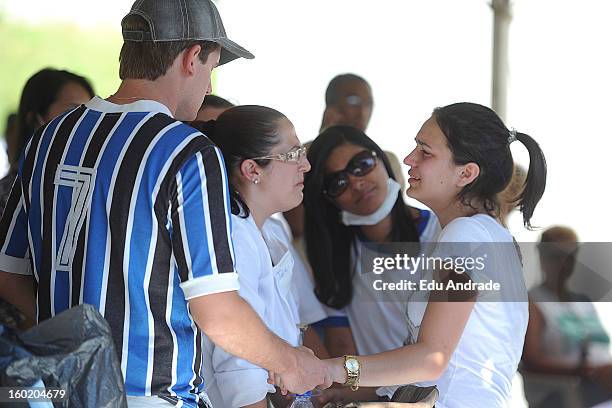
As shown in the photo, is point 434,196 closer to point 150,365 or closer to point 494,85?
point 150,365

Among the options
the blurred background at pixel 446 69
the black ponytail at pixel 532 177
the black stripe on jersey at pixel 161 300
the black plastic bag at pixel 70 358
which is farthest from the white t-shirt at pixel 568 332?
the black plastic bag at pixel 70 358

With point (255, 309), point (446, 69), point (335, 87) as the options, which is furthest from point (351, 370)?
point (446, 69)

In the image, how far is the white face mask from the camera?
123 inches

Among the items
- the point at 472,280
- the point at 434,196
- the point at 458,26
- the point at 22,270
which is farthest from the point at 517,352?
the point at 458,26

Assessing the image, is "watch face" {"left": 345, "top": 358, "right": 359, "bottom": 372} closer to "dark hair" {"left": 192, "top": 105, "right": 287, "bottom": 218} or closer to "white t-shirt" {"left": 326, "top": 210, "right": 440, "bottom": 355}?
"dark hair" {"left": 192, "top": 105, "right": 287, "bottom": 218}

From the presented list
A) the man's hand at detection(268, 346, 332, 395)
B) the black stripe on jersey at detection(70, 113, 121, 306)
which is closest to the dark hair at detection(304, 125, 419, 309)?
the man's hand at detection(268, 346, 332, 395)

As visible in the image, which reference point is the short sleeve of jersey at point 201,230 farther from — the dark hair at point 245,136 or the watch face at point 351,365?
the dark hair at point 245,136

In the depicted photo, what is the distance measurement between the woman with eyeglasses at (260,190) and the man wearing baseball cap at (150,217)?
1.59 ft

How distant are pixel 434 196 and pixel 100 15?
435cm

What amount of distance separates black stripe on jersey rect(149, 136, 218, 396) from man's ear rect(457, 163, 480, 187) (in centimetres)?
91

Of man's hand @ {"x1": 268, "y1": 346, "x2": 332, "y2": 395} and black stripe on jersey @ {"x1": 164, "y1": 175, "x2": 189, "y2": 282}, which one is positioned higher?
black stripe on jersey @ {"x1": 164, "y1": 175, "x2": 189, "y2": 282}

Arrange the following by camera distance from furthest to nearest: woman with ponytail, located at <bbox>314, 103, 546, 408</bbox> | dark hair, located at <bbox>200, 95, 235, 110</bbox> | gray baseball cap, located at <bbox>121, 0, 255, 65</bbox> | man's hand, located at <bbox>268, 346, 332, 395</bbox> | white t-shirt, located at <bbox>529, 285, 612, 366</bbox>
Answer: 1. white t-shirt, located at <bbox>529, 285, 612, 366</bbox>
2. dark hair, located at <bbox>200, 95, 235, 110</bbox>
3. woman with ponytail, located at <bbox>314, 103, 546, 408</bbox>
4. man's hand, located at <bbox>268, 346, 332, 395</bbox>
5. gray baseball cap, located at <bbox>121, 0, 255, 65</bbox>

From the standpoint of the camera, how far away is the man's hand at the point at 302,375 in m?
1.76

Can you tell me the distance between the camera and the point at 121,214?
155cm
